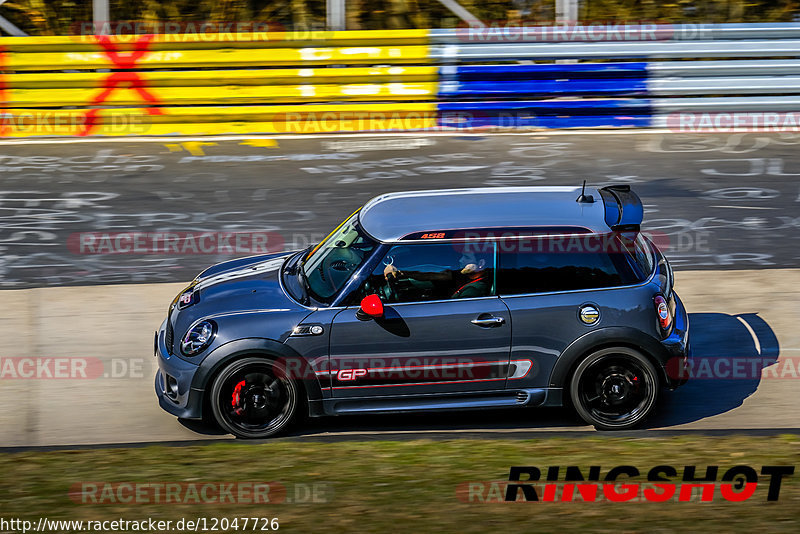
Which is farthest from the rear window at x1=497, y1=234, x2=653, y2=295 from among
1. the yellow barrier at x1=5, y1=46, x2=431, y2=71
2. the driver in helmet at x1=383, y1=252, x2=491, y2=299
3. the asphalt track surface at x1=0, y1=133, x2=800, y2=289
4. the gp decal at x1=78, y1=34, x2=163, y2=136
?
the gp decal at x1=78, y1=34, x2=163, y2=136

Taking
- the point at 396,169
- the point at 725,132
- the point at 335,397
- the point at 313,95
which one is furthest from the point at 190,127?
the point at 335,397

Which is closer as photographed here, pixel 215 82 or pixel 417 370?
pixel 417 370

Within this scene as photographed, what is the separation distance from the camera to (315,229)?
450 inches

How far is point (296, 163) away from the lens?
13883 mm

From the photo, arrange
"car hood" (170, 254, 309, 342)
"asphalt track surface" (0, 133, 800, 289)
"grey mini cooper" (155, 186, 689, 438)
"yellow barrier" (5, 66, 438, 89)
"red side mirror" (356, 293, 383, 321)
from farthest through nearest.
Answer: "yellow barrier" (5, 66, 438, 89)
"asphalt track surface" (0, 133, 800, 289)
"car hood" (170, 254, 309, 342)
"grey mini cooper" (155, 186, 689, 438)
"red side mirror" (356, 293, 383, 321)

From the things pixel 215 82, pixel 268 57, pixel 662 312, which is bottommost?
pixel 662 312

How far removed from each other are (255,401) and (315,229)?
4.94 metres

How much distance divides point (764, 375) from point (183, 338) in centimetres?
448

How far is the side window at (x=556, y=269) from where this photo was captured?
6645mm

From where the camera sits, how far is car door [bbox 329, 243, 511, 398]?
658 centimetres

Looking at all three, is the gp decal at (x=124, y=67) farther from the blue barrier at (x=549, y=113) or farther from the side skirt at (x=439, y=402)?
the side skirt at (x=439, y=402)

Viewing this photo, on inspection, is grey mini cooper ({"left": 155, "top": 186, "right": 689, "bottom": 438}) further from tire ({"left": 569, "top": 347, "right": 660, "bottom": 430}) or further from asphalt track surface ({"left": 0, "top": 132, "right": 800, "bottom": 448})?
asphalt track surface ({"left": 0, "top": 132, "right": 800, "bottom": 448})

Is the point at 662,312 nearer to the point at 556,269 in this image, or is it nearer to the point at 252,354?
the point at 556,269

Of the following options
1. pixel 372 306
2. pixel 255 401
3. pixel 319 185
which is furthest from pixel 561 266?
pixel 319 185
